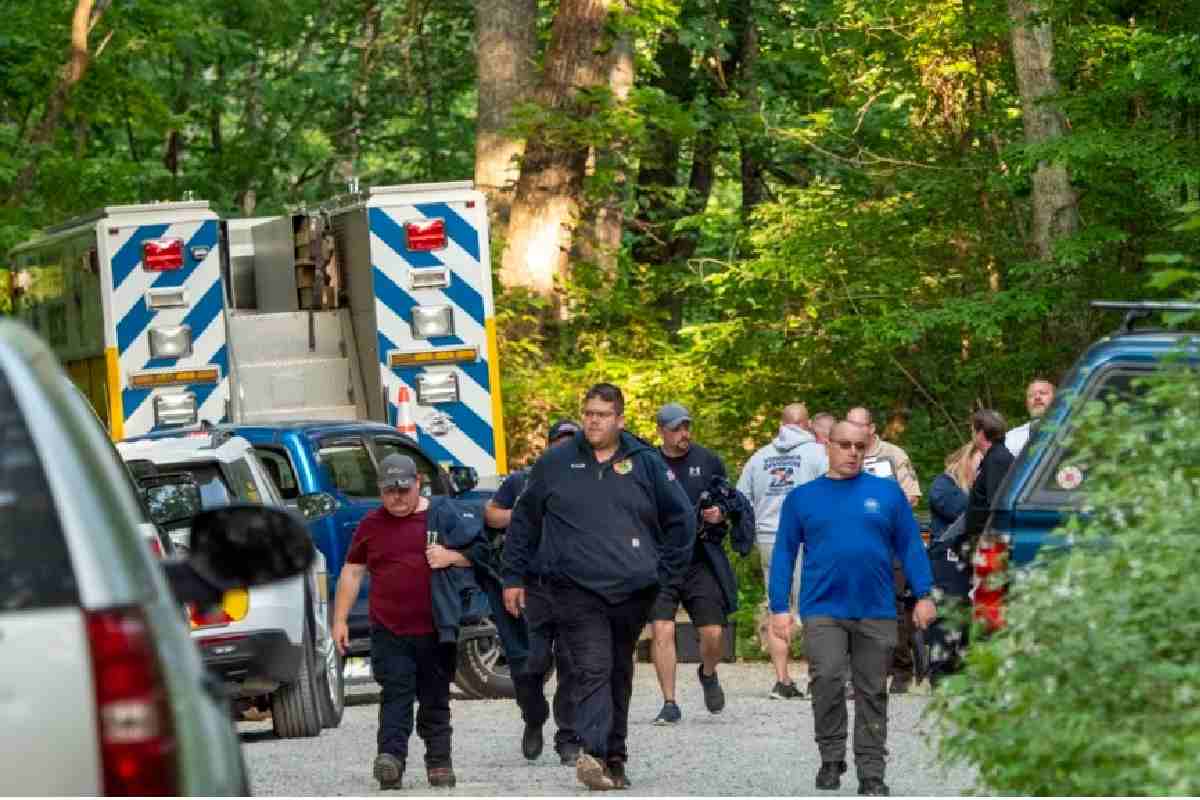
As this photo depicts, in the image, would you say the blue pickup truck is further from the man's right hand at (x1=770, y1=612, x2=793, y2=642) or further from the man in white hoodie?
the man's right hand at (x1=770, y1=612, x2=793, y2=642)

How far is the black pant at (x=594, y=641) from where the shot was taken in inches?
478

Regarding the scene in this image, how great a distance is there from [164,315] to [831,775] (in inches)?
395

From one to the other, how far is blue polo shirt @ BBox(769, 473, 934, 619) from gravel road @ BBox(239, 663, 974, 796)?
30.3 inches

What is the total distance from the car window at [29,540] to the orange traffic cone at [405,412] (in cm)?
1630

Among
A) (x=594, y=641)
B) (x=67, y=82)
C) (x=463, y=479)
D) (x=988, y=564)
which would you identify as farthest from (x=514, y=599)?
(x=67, y=82)

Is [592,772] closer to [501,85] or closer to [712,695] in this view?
[712,695]

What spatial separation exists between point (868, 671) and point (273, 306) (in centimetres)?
1136

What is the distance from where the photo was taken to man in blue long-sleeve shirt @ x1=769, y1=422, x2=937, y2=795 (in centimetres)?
1183

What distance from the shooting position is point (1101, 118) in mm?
19984

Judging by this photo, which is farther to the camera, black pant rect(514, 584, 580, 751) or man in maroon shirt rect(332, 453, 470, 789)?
black pant rect(514, 584, 580, 751)

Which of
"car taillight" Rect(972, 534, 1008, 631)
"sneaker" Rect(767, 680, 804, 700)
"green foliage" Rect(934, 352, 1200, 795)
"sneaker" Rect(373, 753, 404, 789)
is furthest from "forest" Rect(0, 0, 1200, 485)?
"green foliage" Rect(934, 352, 1200, 795)

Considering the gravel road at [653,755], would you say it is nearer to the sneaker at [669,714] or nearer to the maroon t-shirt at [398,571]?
the sneaker at [669,714]

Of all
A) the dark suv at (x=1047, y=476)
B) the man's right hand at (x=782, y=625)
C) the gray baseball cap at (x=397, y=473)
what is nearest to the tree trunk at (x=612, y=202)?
the gray baseball cap at (x=397, y=473)

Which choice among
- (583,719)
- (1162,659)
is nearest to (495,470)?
(583,719)
